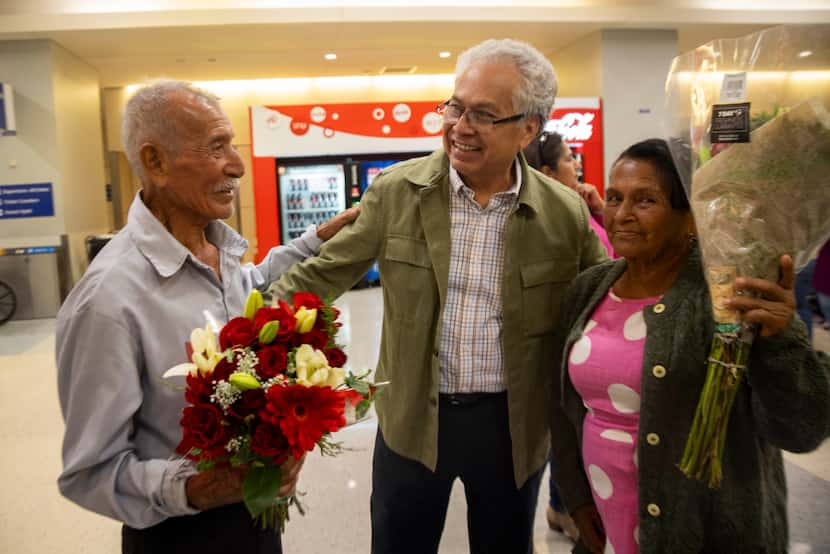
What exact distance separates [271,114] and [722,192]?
28.4 ft

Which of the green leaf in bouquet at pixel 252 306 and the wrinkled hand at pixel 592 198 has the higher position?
the wrinkled hand at pixel 592 198

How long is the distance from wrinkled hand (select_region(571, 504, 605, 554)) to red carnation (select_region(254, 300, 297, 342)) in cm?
105

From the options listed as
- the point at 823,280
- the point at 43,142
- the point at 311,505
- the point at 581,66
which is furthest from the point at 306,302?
the point at 581,66

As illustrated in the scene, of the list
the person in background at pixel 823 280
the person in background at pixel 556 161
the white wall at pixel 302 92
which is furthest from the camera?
the white wall at pixel 302 92

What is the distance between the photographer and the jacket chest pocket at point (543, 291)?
Result: 1.84 metres

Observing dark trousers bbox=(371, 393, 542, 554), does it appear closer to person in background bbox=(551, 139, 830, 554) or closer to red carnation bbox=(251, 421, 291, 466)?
person in background bbox=(551, 139, 830, 554)

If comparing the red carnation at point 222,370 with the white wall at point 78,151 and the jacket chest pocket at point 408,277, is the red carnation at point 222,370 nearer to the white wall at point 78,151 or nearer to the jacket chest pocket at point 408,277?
the jacket chest pocket at point 408,277

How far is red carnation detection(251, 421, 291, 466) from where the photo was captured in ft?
3.57

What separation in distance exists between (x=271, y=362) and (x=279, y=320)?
92 millimetres

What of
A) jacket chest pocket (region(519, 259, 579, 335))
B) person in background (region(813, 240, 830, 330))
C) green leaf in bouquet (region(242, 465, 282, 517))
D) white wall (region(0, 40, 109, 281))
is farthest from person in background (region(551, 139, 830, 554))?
white wall (region(0, 40, 109, 281))

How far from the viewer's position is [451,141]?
6.12 feet

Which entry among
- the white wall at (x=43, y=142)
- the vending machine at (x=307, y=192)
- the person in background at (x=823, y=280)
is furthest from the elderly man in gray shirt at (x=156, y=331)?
the white wall at (x=43, y=142)

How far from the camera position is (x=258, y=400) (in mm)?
1106

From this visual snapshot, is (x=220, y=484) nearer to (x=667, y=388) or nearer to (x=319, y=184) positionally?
(x=667, y=388)
